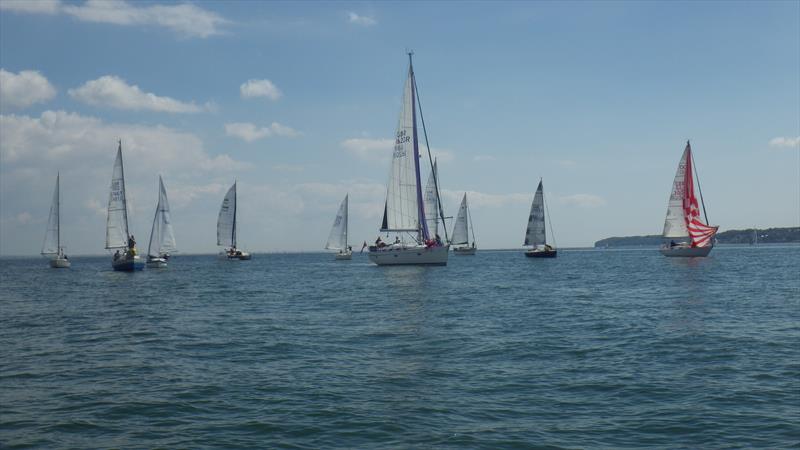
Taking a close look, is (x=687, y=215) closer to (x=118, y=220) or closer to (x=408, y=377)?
(x=118, y=220)

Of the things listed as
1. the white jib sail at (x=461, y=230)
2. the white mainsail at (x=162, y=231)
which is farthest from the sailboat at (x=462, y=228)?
the white mainsail at (x=162, y=231)

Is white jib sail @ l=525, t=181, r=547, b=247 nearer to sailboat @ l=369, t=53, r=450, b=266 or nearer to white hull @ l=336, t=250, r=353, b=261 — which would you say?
white hull @ l=336, t=250, r=353, b=261

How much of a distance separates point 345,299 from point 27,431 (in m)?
26.0

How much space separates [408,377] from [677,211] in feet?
277

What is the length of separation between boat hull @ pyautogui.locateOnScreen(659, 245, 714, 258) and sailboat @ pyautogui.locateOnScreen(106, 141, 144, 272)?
236 feet

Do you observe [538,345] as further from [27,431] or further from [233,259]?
[233,259]

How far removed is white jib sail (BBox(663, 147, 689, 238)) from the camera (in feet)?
293

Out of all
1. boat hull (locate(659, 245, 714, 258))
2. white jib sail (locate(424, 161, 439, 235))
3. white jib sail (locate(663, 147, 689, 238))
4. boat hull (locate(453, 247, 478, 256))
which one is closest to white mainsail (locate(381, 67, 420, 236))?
white jib sail (locate(424, 161, 439, 235))

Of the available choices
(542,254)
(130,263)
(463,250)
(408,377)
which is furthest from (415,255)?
Result: (463,250)

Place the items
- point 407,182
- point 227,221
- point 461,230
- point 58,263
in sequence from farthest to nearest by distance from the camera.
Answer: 1. point 461,230
2. point 227,221
3. point 58,263
4. point 407,182

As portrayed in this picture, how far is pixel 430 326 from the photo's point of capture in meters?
24.7

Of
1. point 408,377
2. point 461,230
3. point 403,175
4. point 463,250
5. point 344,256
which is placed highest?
point 403,175

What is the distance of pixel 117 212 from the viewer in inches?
2886

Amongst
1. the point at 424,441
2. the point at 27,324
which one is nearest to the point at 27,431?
the point at 424,441
